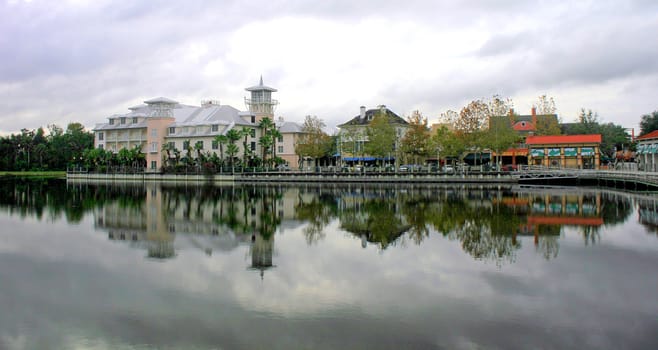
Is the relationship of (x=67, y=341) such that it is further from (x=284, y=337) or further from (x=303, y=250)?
(x=303, y=250)

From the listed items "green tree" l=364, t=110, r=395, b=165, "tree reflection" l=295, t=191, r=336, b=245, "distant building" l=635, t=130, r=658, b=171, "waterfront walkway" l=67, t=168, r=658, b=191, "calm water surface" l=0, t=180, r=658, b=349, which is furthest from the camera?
"green tree" l=364, t=110, r=395, b=165

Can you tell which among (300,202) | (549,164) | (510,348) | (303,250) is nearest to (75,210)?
(300,202)

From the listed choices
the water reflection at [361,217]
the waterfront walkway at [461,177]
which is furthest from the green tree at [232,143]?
the water reflection at [361,217]

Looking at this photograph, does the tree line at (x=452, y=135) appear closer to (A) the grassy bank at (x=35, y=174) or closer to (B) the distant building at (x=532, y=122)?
(B) the distant building at (x=532, y=122)

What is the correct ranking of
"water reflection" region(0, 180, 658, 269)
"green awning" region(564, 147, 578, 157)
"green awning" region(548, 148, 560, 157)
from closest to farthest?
"water reflection" region(0, 180, 658, 269)
"green awning" region(564, 147, 578, 157)
"green awning" region(548, 148, 560, 157)

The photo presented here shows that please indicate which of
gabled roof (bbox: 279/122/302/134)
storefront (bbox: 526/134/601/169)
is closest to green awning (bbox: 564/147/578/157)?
storefront (bbox: 526/134/601/169)

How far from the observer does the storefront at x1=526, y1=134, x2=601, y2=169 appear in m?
63.5

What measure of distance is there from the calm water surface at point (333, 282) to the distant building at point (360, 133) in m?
44.2

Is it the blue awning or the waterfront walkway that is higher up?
the blue awning

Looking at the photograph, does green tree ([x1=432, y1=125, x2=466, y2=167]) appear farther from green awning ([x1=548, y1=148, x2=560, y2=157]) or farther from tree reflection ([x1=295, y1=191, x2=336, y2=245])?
tree reflection ([x1=295, y1=191, x2=336, y2=245])

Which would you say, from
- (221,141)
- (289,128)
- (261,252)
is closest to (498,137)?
(289,128)

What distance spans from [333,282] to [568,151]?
2210 inches

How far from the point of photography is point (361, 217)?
3088 centimetres

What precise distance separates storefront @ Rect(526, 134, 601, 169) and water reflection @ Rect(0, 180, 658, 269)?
19700mm
